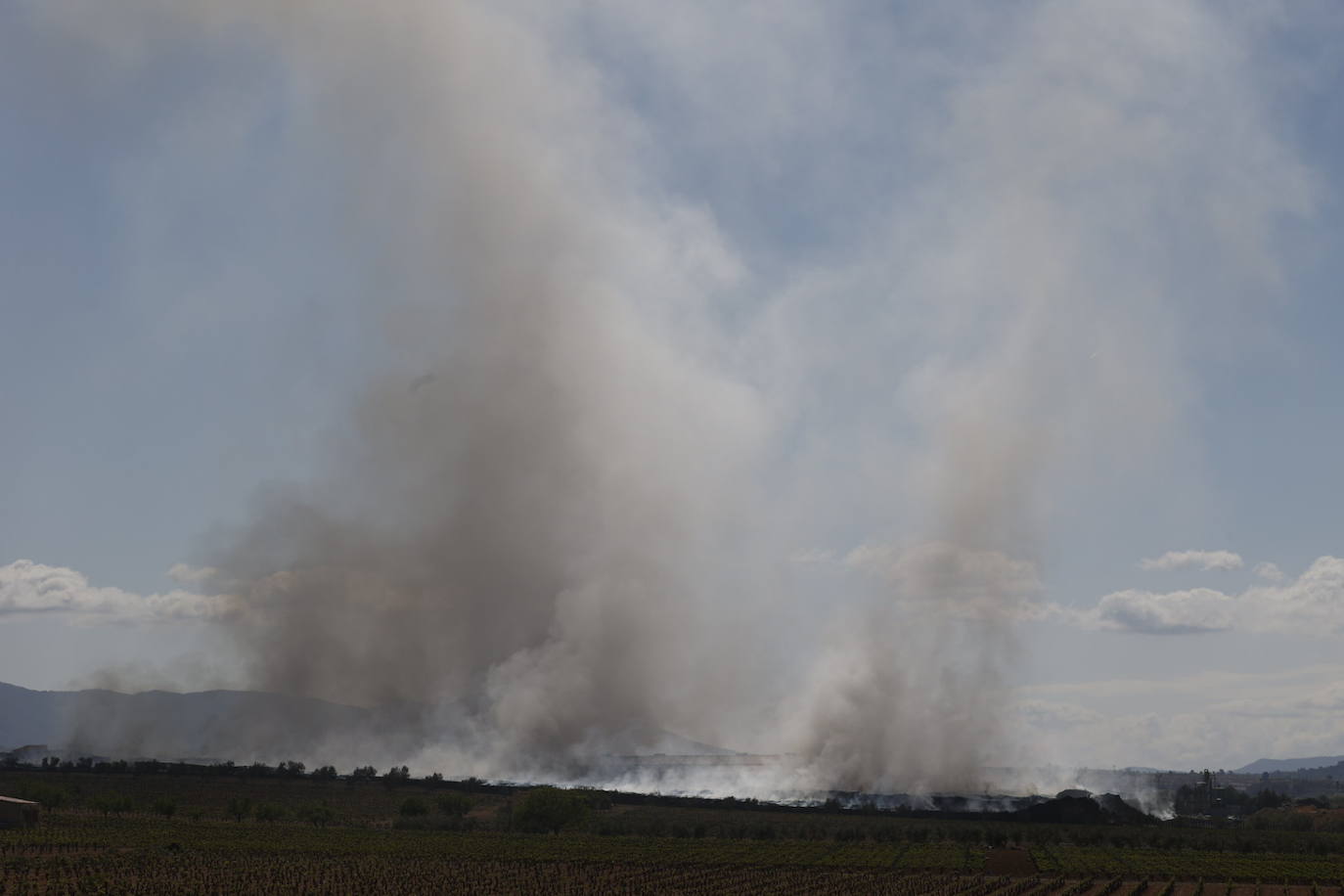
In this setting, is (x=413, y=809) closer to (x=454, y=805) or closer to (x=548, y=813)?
(x=454, y=805)

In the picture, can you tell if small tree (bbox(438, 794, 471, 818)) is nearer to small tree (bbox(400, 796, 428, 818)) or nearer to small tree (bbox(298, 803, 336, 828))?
small tree (bbox(400, 796, 428, 818))

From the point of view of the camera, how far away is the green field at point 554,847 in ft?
297

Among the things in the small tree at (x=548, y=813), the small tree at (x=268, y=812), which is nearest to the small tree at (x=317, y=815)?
the small tree at (x=268, y=812)

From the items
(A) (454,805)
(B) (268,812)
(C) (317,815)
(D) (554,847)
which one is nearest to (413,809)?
(A) (454,805)

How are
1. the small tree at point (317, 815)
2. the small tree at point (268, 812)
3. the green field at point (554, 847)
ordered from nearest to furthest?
the green field at point (554, 847)
the small tree at point (317, 815)
the small tree at point (268, 812)

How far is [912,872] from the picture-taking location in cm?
10281

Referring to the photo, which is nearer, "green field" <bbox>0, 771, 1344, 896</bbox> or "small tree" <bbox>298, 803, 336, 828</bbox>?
"green field" <bbox>0, 771, 1344, 896</bbox>

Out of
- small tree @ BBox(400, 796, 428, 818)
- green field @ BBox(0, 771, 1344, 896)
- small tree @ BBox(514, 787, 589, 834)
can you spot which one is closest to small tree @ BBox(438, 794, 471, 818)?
green field @ BBox(0, 771, 1344, 896)

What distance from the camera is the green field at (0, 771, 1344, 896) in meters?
90.5

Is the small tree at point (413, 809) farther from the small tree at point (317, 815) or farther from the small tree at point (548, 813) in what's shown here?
the small tree at point (548, 813)

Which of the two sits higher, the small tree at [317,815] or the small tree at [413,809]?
the small tree at [413,809]

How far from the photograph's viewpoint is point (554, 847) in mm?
118375

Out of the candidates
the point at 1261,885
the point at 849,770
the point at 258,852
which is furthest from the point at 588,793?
the point at 1261,885

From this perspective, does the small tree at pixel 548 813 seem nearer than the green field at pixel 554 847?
No
